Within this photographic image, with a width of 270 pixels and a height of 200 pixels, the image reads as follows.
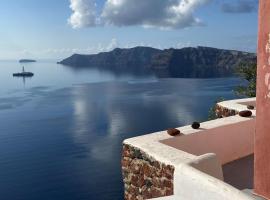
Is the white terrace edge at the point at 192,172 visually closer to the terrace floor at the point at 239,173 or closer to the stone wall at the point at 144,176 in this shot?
the stone wall at the point at 144,176

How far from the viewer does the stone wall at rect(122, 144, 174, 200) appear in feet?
19.9

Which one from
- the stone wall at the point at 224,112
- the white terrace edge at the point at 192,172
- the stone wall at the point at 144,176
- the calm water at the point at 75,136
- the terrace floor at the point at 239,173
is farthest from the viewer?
the calm water at the point at 75,136

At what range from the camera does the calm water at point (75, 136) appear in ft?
119

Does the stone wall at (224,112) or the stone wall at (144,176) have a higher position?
the stone wall at (224,112)

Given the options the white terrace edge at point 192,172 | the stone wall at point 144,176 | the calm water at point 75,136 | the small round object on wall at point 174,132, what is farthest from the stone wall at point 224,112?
the calm water at point 75,136

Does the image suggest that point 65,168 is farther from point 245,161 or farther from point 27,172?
point 245,161

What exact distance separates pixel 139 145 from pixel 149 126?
49370 millimetres

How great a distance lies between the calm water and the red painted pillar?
29.9m

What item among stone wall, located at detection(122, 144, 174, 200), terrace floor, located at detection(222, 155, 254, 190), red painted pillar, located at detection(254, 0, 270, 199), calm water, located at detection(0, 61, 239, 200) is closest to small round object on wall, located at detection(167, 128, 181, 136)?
stone wall, located at detection(122, 144, 174, 200)

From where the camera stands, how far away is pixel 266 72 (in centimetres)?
456

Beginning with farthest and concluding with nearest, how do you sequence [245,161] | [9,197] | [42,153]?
[42,153] < [9,197] < [245,161]

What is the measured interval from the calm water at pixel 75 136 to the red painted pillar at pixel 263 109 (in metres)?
29.9

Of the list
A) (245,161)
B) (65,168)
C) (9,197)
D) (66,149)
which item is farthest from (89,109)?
(245,161)

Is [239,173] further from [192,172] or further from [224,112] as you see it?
[224,112]
